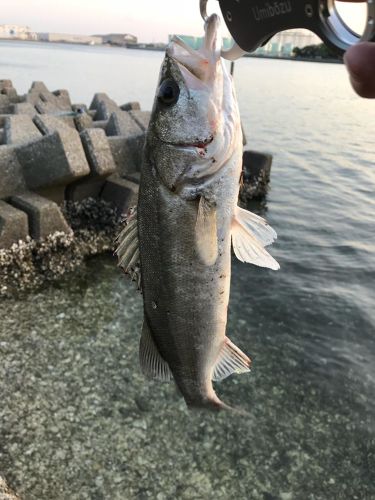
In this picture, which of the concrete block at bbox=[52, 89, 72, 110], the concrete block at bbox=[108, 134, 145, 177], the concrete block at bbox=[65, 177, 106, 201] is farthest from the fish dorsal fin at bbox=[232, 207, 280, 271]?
the concrete block at bbox=[52, 89, 72, 110]

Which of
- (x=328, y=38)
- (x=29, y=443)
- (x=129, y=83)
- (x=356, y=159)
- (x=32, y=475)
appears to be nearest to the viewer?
(x=328, y=38)

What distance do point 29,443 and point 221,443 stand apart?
207cm

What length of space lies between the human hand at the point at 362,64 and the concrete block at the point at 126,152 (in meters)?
8.65

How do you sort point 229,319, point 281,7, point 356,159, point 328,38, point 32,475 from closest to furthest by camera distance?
point 328,38
point 281,7
point 32,475
point 229,319
point 356,159

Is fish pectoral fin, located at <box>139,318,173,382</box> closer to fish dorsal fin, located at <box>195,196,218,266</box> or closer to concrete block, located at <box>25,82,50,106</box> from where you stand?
fish dorsal fin, located at <box>195,196,218,266</box>

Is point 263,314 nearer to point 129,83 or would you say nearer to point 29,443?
point 29,443

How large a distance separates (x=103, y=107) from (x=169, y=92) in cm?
1306

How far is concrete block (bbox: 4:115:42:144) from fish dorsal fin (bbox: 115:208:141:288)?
7248mm

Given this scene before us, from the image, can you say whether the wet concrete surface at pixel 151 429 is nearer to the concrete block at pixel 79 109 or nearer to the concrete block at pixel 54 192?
the concrete block at pixel 54 192

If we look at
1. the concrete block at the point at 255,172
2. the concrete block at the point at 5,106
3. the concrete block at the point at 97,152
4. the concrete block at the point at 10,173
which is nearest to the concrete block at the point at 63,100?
the concrete block at the point at 5,106

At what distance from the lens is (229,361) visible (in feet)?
10.1

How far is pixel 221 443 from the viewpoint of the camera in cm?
537

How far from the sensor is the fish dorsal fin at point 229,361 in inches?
121

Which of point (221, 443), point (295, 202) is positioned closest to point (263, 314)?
point (221, 443)
